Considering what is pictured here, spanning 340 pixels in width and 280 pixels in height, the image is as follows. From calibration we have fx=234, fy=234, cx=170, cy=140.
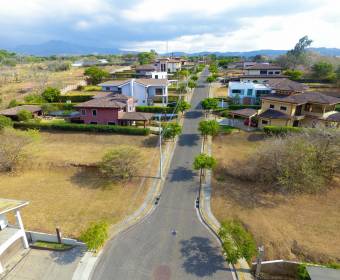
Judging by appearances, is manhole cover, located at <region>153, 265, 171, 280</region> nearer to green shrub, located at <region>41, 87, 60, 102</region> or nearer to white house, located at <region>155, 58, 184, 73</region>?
green shrub, located at <region>41, 87, 60, 102</region>

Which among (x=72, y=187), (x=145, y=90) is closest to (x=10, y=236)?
(x=72, y=187)

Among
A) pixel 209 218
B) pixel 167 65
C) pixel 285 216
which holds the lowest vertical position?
pixel 209 218

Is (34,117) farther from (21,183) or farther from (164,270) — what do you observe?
(164,270)

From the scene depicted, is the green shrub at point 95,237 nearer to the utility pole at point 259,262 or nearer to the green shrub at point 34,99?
the utility pole at point 259,262

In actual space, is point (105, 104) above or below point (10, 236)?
above

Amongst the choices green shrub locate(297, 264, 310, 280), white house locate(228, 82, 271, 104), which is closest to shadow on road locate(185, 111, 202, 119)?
white house locate(228, 82, 271, 104)

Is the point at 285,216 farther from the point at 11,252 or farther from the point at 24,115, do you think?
the point at 24,115

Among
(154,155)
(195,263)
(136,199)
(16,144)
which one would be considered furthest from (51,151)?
(195,263)
